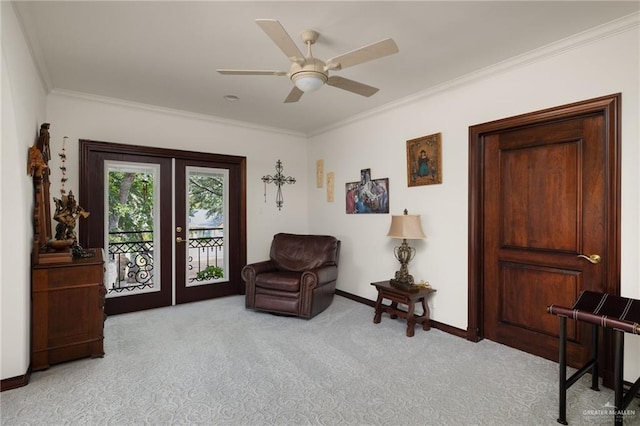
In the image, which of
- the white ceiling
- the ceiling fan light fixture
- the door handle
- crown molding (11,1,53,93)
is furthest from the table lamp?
crown molding (11,1,53,93)

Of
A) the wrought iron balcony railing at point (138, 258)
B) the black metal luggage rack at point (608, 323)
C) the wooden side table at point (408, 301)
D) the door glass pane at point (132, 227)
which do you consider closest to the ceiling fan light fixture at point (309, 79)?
the black metal luggage rack at point (608, 323)

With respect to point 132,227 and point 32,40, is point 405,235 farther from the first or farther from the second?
point 32,40

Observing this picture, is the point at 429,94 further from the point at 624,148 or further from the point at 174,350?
the point at 174,350

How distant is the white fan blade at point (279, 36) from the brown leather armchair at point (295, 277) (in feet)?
8.12

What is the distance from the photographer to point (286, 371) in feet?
8.43

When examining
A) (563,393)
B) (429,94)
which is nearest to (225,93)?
(429,94)

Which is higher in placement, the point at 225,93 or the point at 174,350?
the point at 225,93

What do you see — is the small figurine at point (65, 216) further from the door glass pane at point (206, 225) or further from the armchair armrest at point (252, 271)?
the armchair armrest at point (252, 271)

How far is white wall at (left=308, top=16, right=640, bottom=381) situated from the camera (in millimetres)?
2293

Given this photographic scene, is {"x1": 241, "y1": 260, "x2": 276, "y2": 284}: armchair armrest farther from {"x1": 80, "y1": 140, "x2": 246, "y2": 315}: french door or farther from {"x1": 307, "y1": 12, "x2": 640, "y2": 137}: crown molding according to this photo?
{"x1": 307, "y1": 12, "x2": 640, "y2": 137}: crown molding

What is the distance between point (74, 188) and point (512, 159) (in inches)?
182

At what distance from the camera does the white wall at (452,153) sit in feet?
7.52

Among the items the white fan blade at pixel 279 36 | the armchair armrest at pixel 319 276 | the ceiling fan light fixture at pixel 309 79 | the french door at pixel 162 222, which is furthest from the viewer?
the french door at pixel 162 222

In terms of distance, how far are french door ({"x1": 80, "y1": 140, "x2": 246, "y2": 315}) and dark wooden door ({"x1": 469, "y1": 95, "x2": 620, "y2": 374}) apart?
3.26m
